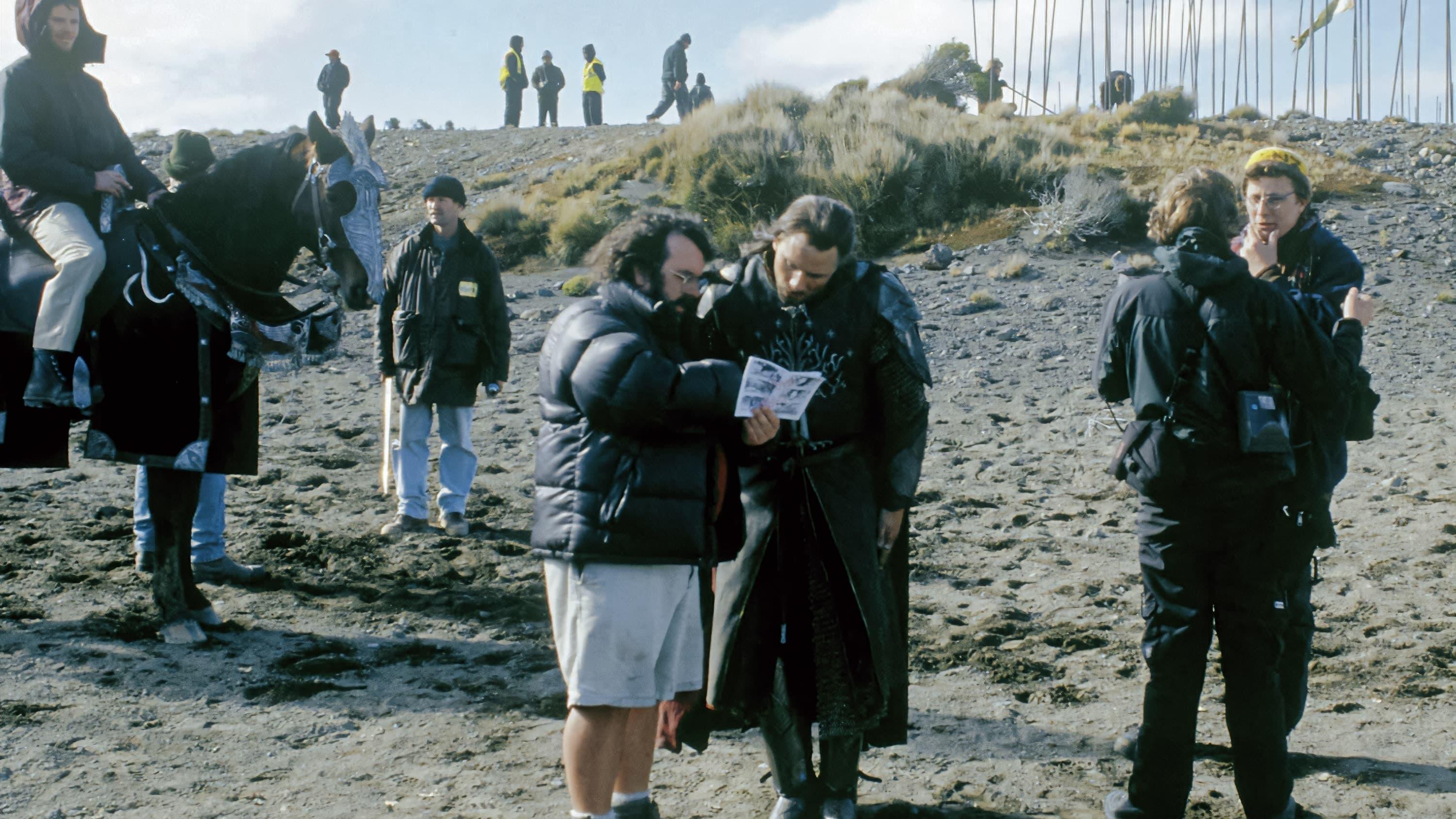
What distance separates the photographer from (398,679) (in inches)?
178

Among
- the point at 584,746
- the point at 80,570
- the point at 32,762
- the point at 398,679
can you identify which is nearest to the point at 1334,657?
the point at 584,746

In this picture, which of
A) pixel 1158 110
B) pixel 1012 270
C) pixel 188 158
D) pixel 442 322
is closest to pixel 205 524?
pixel 442 322

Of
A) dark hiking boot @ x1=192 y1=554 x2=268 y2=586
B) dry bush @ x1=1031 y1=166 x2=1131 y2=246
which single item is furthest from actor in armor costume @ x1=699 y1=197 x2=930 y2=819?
dry bush @ x1=1031 y1=166 x2=1131 y2=246

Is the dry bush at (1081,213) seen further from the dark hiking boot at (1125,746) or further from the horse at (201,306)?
the dark hiking boot at (1125,746)

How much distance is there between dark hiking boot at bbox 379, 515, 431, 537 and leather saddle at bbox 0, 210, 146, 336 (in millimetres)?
2078

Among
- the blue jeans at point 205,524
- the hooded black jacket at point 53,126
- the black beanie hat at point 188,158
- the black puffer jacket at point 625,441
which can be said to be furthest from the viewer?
the blue jeans at point 205,524

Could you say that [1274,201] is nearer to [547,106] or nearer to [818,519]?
[818,519]

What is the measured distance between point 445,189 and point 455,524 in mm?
1842

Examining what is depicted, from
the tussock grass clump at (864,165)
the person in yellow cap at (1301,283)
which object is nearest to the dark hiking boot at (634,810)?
the person in yellow cap at (1301,283)

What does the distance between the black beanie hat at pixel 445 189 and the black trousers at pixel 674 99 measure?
64.1 ft

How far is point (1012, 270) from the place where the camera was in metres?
13.1

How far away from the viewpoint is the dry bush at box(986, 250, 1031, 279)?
42.8 feet

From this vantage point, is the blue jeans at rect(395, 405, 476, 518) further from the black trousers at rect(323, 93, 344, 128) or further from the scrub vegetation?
the black trousers at rect(323, 93, 344, 128)

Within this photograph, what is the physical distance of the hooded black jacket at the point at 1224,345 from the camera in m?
2.98
